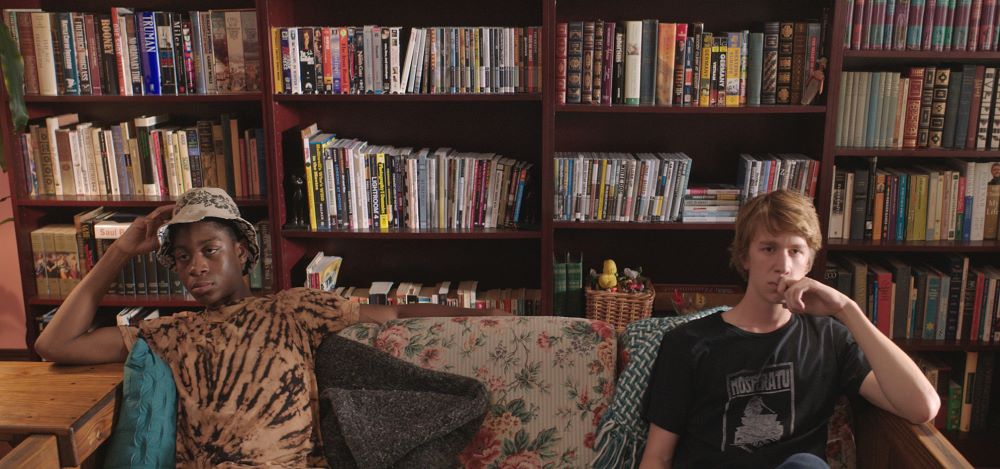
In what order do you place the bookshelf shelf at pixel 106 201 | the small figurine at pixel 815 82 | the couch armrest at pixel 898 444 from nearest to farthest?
the couch armrest at pixel 898 444 → the small figurine at pixel 815 82 → the bookshelf shelf at pixel 106 201

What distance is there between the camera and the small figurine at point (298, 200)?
3.00 metres

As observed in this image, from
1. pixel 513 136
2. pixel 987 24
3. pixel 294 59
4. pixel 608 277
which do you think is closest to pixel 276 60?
pixel 294 59

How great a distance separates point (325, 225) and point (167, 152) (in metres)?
0.61

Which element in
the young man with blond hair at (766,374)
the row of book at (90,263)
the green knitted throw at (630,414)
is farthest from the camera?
the row of book at (90,263)

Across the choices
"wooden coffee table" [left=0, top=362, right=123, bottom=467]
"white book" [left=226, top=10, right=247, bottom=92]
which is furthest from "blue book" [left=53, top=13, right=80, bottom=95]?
"wooden coffee table" [left=0, top=362, right=123, bottom=467]

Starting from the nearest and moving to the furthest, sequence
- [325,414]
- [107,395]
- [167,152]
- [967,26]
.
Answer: [107,395], [325,414], [967,26], [167,152]

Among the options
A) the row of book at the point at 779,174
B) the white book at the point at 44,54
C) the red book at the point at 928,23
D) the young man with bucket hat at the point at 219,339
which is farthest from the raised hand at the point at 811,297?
the white book at the point at 44,54

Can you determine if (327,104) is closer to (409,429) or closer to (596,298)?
(596,298)

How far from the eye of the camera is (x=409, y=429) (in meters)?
1.90

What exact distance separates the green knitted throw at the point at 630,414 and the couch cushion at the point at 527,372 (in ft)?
0.22

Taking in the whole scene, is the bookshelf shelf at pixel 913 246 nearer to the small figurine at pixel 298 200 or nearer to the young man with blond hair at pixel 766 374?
the young man with blond hair at pixel 766 374

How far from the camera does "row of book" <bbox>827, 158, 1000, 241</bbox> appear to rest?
2979 mm

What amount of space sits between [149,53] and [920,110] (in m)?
2.57

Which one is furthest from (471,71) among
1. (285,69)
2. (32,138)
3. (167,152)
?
(32,138)
